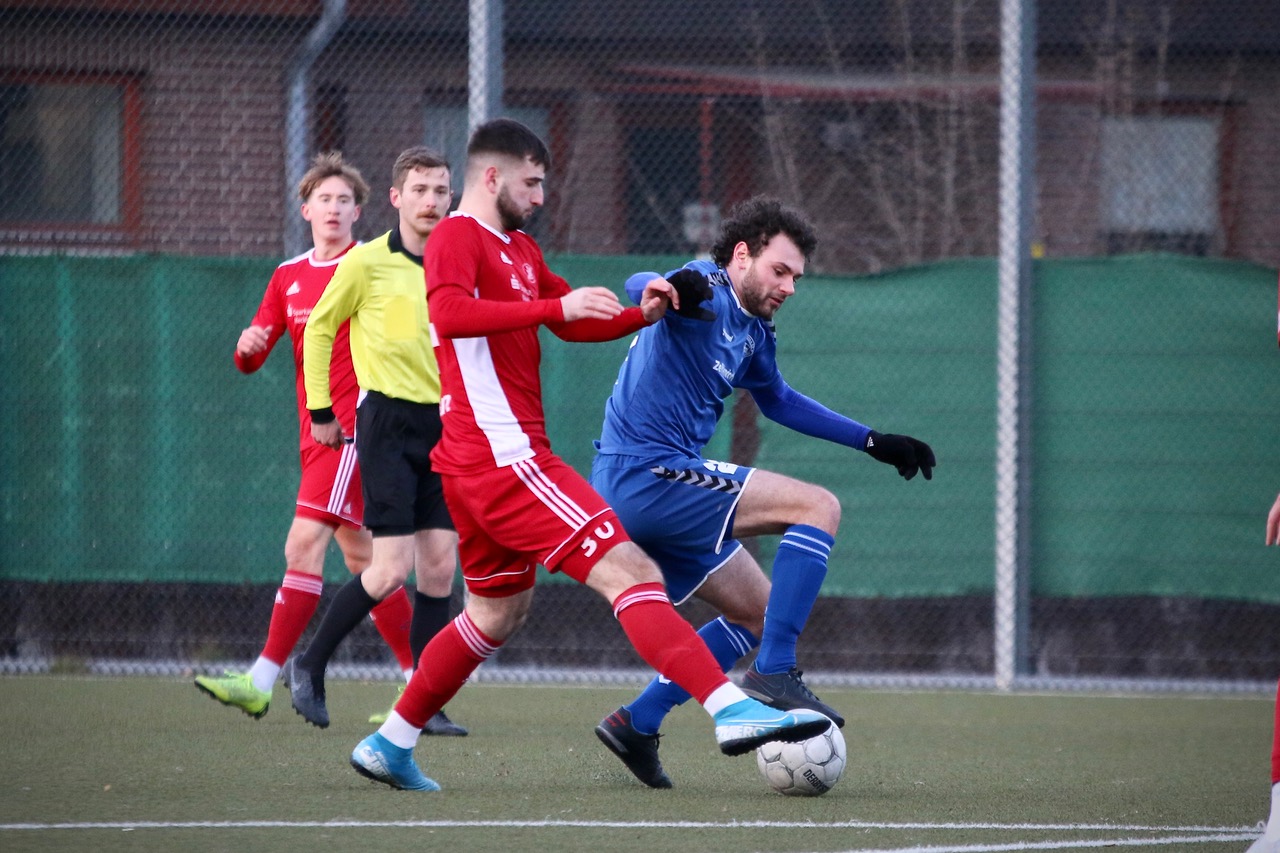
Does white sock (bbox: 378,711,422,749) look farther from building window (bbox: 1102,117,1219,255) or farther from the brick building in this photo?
building window (bbox: 1102,117,1219,255)

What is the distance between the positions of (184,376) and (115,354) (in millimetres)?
369

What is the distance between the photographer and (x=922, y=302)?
8.20 meters

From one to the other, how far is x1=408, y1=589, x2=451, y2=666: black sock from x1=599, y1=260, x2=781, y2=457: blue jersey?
4.90 ft

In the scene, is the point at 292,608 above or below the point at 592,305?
below

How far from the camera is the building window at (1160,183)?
29.3 feet

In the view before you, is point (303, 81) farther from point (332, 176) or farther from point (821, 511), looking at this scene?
point (821, 511)

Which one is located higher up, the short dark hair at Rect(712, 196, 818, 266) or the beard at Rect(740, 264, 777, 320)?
the short dark hair at Rect(712, 196, 818, 266)

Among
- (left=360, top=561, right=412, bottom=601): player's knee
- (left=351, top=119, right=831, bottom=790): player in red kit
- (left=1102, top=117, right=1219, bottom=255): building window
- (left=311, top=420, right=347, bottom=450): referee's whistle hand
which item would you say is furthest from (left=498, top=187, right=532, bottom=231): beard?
(left=1102, top=117, right=1219, bottom=255): building window

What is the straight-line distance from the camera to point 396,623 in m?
6.61

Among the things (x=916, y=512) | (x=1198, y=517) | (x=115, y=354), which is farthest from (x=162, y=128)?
(x=1198, y=517)

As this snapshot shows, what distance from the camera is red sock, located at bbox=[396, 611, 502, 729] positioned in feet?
14.3

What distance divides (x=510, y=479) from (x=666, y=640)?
1.85 ft

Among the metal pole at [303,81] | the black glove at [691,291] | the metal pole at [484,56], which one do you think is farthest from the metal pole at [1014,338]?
the black glove at [691,291]

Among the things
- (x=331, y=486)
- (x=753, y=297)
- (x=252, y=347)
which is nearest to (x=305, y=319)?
(x=252, y=347)
